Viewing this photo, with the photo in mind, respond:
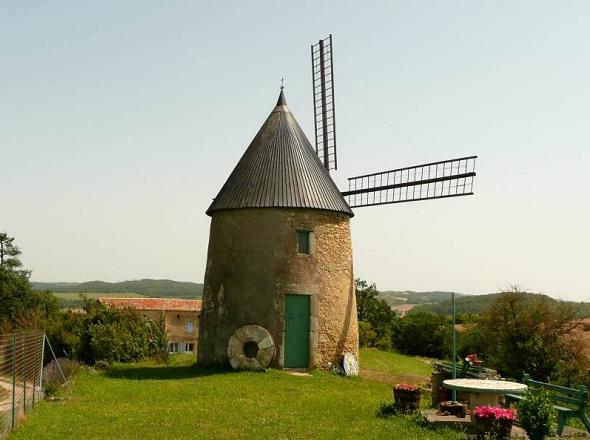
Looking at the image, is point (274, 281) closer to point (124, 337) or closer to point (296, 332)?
point (296, 332)

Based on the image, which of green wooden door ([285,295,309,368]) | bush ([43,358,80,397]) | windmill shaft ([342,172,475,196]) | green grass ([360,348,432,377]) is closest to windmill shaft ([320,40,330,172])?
windmill shaft ([342,172,475,196])

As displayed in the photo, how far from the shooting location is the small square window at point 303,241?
19.9 meters

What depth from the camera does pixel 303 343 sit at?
19.4 meters

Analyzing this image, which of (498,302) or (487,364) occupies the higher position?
(498,302)

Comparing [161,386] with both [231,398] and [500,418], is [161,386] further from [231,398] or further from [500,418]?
[500,418]

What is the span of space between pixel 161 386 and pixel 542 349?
13.9m

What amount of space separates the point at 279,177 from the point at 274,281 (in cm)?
346

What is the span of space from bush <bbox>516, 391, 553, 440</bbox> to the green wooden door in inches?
396

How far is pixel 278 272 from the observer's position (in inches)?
769

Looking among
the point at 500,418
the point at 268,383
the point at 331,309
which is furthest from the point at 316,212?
the point at 500,418

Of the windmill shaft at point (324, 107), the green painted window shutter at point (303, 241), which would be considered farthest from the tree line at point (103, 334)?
the windmill shaft at point (324, 107)

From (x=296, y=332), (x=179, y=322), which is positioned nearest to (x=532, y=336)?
(x=296, y=332)

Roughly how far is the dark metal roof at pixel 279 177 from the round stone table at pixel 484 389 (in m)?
9.50

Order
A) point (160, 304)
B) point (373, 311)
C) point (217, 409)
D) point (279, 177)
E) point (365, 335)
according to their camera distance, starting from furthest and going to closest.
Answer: point (160, 304), point (373, 311), point (365, 335), point (279, 177), point (217, 409)
